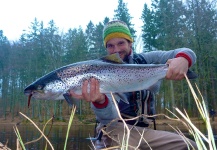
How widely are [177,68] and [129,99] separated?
111 cm

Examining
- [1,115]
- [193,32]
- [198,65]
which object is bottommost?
[1,115]

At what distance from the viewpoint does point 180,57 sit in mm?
3912

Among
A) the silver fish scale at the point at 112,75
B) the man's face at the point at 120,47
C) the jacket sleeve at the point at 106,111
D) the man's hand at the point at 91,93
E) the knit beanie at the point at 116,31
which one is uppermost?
the knit beanie at the point at 116,31

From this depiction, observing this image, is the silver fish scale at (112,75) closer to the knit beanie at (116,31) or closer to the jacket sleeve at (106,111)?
the jacket sleeve at (106,111)

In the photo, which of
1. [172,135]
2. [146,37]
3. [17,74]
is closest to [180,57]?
[172,135]

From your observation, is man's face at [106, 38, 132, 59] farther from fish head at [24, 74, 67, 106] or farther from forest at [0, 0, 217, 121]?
forest at [0, 0, 217, 121]

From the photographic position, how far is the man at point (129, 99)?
3.79 metres

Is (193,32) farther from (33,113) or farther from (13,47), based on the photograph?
(13,47)

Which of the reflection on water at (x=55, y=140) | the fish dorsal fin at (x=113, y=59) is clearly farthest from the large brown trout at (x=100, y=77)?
the reflection on water at (x=55, y=140)

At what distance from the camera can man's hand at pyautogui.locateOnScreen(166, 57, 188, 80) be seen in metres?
3.72

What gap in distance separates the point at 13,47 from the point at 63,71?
44.1 m

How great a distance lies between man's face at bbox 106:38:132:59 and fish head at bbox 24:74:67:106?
51.6 inches

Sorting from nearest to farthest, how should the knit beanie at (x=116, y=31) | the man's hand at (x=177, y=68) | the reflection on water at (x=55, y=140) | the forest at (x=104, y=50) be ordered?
the man's hand at (x=177, y=68) → the knit beanie at (x=116, y=31) → the reflection on water at (x=55, y=140) → the forest at (x=104, y=50)

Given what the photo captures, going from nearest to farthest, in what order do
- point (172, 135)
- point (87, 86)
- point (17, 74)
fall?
point (87, 86), point (172, 135), point (17, 74)
